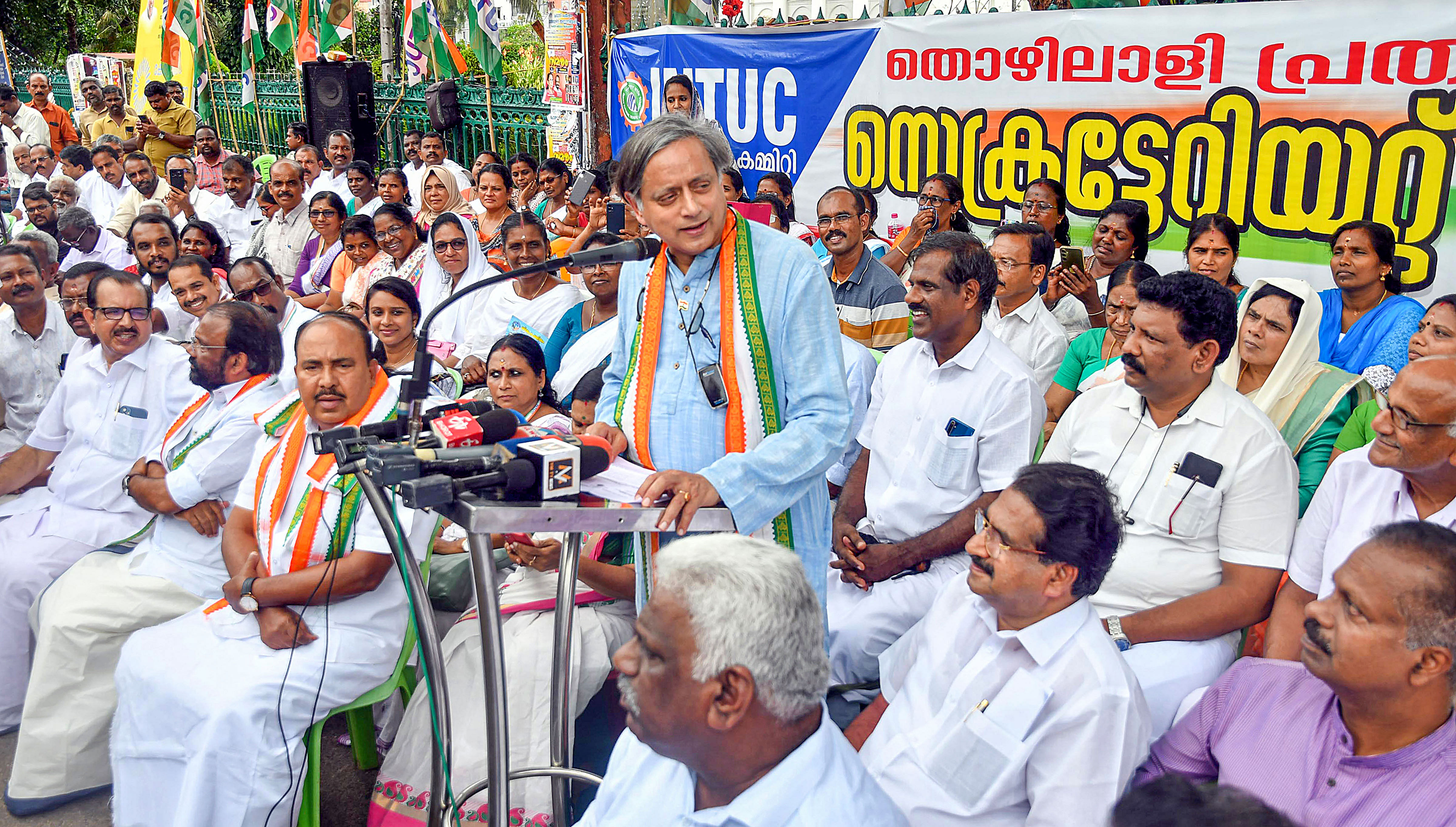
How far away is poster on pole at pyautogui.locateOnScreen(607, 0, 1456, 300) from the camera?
4.50 m

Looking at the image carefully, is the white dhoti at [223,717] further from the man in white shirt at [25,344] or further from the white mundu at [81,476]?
the man in white shirt at [25,344]

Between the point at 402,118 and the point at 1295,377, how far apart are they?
11787 mm

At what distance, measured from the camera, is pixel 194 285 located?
4777 mm

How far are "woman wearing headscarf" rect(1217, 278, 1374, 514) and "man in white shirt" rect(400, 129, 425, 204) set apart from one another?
7424mm

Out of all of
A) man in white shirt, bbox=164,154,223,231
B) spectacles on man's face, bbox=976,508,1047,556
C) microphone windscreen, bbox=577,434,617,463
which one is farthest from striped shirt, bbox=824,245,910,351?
man in white shirt, bbox=164,154,223,231

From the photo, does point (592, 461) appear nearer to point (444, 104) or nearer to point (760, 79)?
point (760, 79)

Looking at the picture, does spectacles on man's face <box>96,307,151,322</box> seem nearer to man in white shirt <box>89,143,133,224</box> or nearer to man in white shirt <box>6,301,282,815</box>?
man in white shirt <box>6,301,282,815</box>

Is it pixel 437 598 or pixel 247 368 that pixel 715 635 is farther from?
pixel 247 368

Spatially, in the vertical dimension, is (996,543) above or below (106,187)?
below

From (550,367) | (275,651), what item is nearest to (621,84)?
(550,367)

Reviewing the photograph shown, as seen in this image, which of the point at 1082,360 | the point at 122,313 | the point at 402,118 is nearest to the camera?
the point at 122,313

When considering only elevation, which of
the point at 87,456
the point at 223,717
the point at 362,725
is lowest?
the point at 362,725

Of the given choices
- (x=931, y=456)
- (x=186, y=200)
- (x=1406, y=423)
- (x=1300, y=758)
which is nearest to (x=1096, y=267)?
(x=931, y=456)

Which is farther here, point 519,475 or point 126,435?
point 126,435
